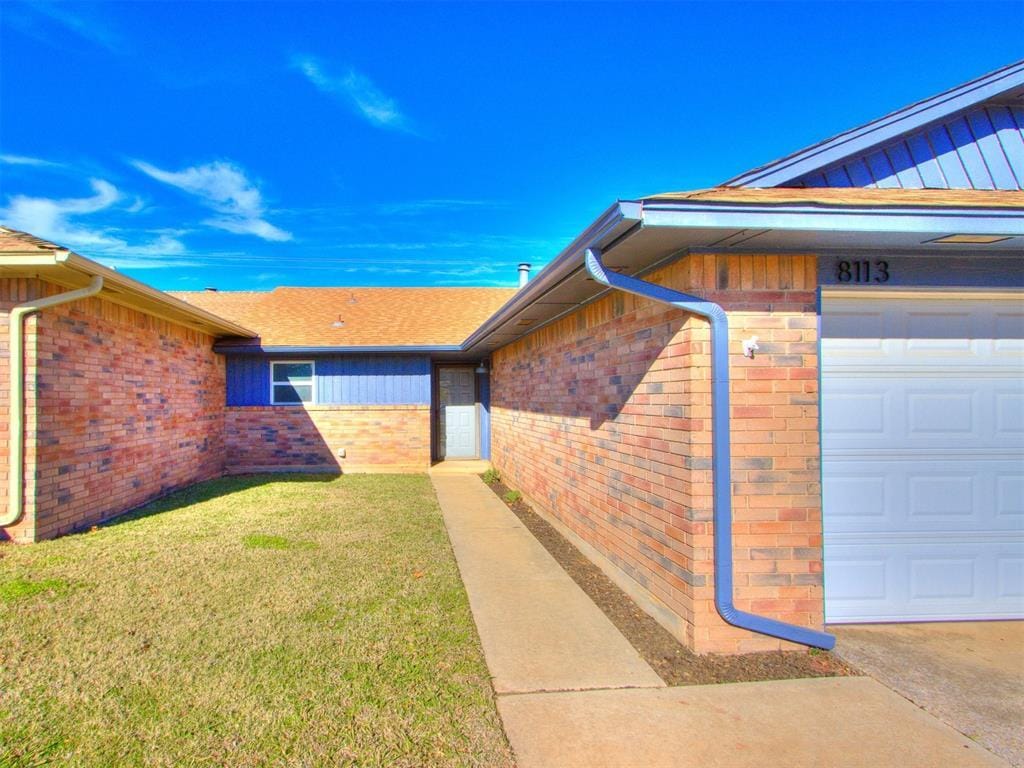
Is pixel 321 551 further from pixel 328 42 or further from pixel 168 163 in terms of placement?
pixel 168 163

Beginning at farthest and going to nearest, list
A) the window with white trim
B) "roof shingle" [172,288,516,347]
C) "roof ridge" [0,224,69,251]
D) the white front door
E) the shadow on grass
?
the white front door
"roof shingle" [172,288,516,347]
the window with white trim
the shadow on grass
"roof ridge" [0,224,69,251]

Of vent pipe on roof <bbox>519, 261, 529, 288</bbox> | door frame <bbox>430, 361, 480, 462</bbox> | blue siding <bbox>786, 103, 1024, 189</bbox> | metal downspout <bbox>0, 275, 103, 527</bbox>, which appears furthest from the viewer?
vent pipe on roof <bbox>519, 261, 529, 288</bbox>

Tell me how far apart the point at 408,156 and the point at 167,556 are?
11979mm

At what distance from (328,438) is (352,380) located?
4.80 feet

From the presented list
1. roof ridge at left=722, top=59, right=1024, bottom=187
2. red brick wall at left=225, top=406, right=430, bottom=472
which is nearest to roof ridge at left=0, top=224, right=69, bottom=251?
red brick wall at left=225, top=406, right=430, bottom=472

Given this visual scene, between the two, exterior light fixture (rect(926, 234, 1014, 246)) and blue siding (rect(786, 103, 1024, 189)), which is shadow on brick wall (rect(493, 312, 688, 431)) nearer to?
exterior light fixture (rect(926, 234, 1014, 246))

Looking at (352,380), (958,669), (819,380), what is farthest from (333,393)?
(958,669)

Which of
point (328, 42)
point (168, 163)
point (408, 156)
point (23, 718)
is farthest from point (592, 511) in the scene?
point (168, 163)

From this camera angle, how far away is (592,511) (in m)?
5.36

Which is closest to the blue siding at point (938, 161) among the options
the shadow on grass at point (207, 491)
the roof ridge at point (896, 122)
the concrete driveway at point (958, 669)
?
the roof ridge at point (896, 122)

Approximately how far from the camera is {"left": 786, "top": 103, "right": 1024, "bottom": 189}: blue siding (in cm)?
432

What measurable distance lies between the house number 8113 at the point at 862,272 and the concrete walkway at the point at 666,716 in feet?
8.21

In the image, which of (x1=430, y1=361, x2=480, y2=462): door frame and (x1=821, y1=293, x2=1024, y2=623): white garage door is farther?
(x1=430, y1=361, x2=480, y2=462): door frame

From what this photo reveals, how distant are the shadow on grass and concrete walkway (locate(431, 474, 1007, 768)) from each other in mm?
6072
